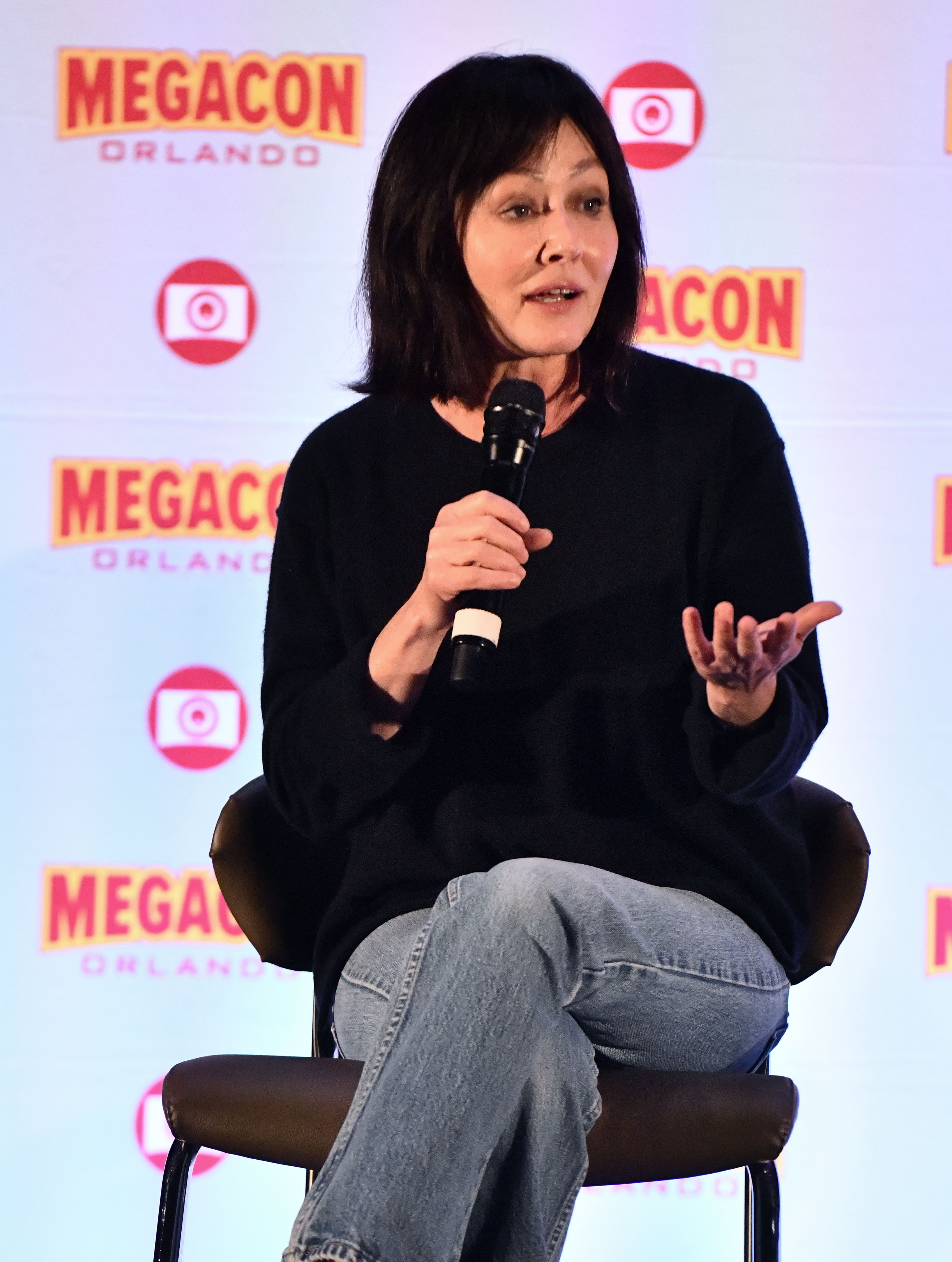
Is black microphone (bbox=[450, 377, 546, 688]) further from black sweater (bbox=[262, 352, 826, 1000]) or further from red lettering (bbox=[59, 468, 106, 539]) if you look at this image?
red lettering (bbox=[59, 468, 106, 539])

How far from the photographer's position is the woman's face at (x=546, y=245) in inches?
50.0

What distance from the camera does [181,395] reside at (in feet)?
6.31

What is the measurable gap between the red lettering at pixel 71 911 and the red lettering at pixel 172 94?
110cm

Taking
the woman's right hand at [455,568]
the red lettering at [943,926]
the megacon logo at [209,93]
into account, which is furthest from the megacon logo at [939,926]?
the megacon logo at [209,93]

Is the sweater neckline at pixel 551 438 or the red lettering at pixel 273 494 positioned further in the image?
the red lettering at pixel 273 494

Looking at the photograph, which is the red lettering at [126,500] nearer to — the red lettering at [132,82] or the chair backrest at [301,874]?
the red lettering at [132,82]

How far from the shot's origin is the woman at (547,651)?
99cm

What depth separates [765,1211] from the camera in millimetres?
1080

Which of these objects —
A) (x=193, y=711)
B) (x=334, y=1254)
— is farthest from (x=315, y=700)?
(x=193, y=711)

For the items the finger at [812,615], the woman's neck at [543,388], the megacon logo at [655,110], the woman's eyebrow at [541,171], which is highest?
the megacon logo at [655,110]

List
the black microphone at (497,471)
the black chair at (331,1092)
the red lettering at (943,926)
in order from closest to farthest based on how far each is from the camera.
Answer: the black microphone at (497,471), the black chair at (331,1092), the red lettering at (943,926)

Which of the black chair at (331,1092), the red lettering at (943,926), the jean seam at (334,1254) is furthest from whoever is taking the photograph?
the red lettering at (943,926)

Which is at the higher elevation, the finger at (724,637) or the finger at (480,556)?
the finger at (480,556)

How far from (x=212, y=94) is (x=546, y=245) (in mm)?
874
